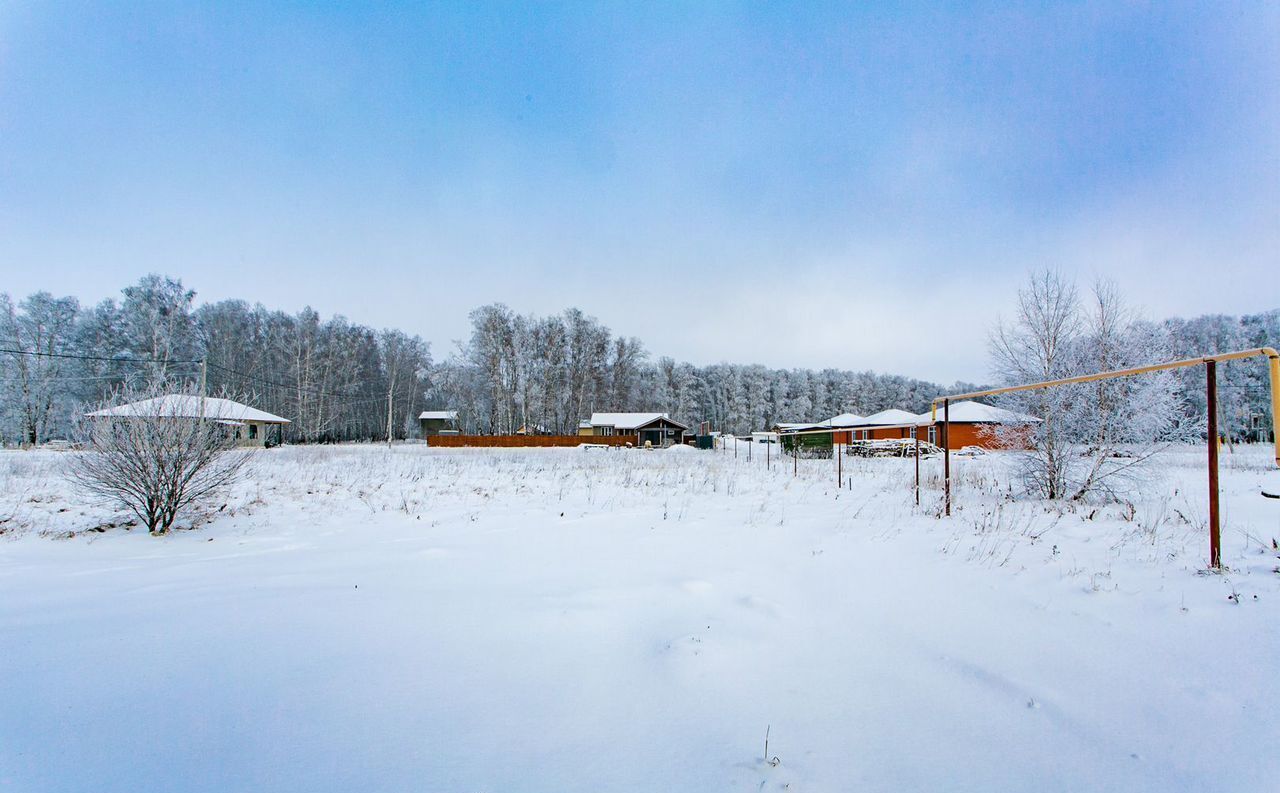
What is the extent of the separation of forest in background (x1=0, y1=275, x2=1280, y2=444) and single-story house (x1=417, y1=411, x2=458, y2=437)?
1162mm

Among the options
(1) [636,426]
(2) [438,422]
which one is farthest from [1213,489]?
(2) [438,422]

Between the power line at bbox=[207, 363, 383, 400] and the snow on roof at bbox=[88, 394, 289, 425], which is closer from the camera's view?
the snow on roof at bbox=[88, 394, 289, 425]

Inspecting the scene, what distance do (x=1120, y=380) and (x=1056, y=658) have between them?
26.9ft

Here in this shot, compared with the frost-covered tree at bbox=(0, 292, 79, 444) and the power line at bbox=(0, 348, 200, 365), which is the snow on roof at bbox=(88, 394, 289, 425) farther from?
the frost-covered tree at bbox=(0, 292, 79, 444)

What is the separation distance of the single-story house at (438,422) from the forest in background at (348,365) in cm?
116

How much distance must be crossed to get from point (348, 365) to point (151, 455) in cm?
4360

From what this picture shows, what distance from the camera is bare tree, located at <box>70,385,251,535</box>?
22.1ft

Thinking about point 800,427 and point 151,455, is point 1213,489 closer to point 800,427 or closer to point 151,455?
point 151,455

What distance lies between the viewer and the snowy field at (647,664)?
2072mm

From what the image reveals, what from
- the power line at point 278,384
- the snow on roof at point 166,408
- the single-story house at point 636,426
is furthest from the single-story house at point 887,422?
the power line at point 278,384

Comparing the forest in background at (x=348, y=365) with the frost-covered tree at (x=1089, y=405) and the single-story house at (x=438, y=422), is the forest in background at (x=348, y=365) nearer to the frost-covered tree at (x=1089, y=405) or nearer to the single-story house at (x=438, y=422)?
the single-story house at (x=438, y=422)

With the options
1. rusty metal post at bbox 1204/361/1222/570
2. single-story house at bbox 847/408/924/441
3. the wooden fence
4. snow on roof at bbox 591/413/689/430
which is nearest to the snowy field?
rusty metal post at bbox 1204/361/1222/570

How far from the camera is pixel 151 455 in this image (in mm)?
6770

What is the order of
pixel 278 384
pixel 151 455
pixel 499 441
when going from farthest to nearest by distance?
1. pixel 278 384
2. pixel 499 441
3. pixel 151 455
